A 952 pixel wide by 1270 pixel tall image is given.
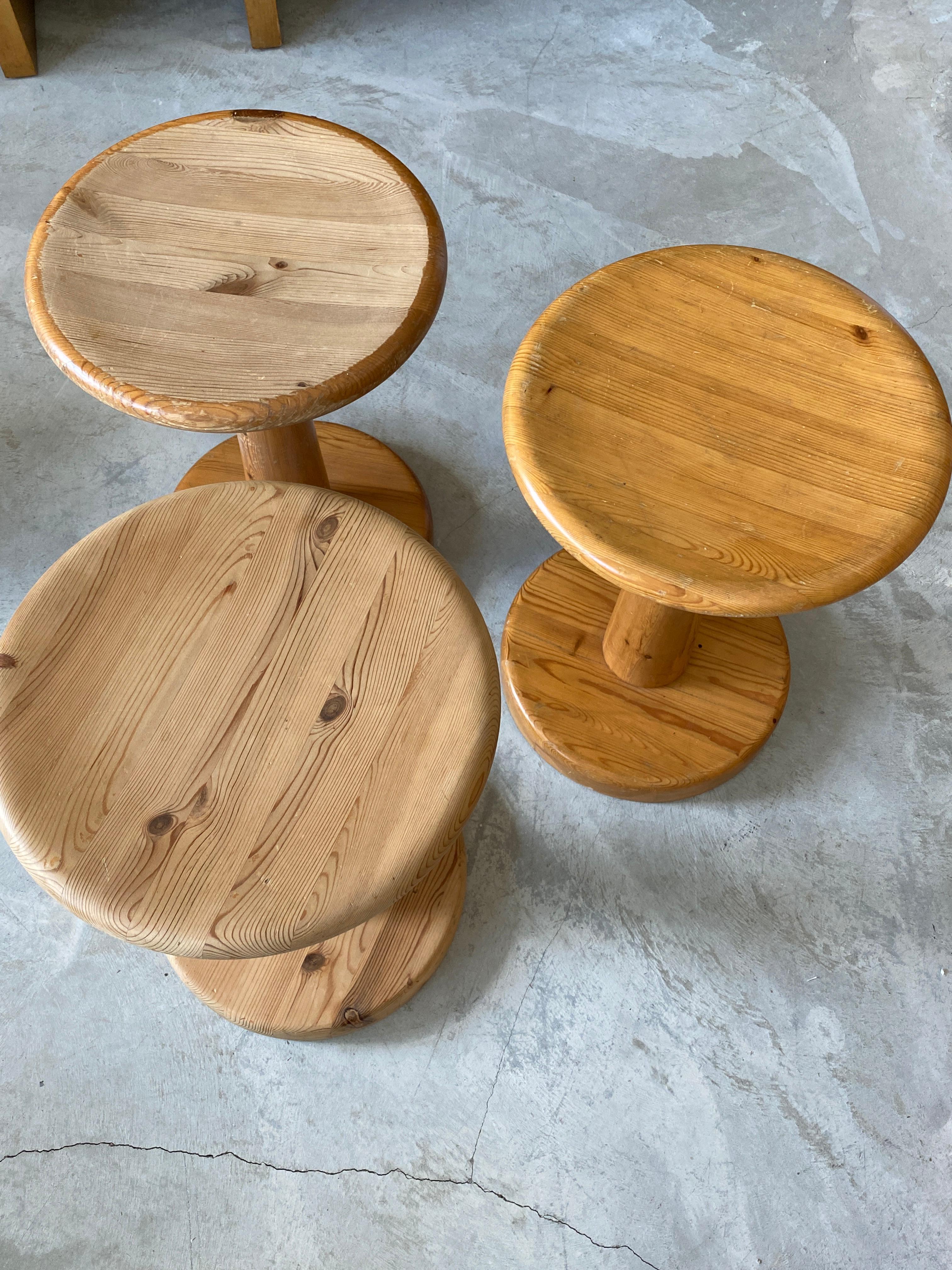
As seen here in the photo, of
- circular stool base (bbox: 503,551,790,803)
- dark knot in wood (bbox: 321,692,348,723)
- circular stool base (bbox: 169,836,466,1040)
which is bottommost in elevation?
circular stool base (bbox: 169,836,466,1040)

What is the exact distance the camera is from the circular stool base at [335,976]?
1.54 meters

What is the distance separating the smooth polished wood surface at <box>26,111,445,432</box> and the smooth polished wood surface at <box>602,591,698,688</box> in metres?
0.58

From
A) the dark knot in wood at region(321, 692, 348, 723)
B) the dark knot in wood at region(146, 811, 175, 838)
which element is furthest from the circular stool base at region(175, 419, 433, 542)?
the dark knot in wood at region(146, 811, 175, 838)

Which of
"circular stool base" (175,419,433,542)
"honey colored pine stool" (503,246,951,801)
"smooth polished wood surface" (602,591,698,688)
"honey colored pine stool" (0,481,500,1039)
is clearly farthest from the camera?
"circular stool base" (175,419,433,542)

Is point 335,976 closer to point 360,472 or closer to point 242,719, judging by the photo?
point 242,719

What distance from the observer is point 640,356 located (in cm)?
127

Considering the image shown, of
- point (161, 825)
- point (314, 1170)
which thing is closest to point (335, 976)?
point (314, 1170)

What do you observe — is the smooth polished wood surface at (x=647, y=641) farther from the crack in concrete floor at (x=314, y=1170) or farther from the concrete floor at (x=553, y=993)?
the crack in concrete floor at (x=314, y=1170)

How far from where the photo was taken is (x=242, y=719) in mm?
1085

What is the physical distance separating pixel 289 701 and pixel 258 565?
0.60ft

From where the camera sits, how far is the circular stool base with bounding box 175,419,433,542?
6.49 ft

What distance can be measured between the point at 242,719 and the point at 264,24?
231 centimetres

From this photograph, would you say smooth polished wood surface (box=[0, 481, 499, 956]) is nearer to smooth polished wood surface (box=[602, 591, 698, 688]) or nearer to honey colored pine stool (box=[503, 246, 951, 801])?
honey colored pine stool (box=[503, 246, 951, 801])

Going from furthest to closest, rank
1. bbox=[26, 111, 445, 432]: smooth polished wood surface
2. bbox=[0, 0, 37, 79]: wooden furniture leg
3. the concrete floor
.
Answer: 1. bbox=[0, 0, 37, 79]: wooden furniture leg
2. the concrete floor
3. bbox=[26, 111, 445, 432]: smooth polished wood surface
